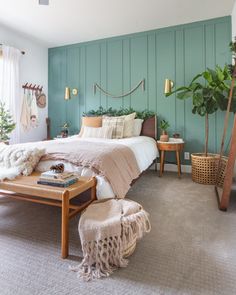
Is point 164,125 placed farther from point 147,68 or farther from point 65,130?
point 65,130

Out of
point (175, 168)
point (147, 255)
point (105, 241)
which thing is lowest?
point (147, 255)

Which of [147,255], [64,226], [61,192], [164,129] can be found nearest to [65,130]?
[164,129]

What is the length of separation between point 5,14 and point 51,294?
4.01 metres

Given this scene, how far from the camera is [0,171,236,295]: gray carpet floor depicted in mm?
1231

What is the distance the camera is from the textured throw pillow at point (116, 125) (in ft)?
11.7

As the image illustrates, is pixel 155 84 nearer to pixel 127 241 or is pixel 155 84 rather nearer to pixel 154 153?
pixel 154 153

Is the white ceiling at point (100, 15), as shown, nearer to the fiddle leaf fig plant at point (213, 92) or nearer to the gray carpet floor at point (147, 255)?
the fiddle leaf fig plant at point (213, 92)

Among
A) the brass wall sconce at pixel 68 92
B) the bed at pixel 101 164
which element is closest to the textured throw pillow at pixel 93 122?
the brass wall sconce at pixel 68 92

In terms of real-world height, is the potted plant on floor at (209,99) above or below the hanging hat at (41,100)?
below

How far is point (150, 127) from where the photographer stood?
13.2 ft

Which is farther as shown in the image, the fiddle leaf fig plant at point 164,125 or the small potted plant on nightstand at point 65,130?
the small potted plant on nightstand at point 65,130

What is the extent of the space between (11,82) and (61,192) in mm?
3386

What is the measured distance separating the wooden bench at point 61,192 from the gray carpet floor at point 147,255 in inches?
8.9

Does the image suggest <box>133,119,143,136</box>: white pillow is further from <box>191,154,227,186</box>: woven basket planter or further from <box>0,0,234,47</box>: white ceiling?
<box>0,0,234,47</box>: white ceiling
